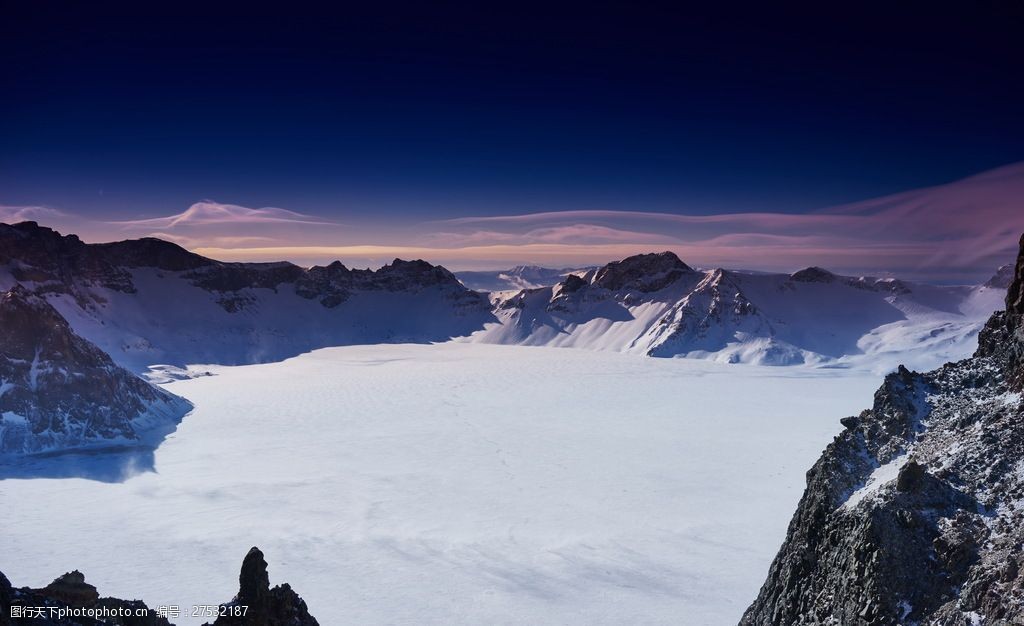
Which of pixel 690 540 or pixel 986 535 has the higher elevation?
pixel 986 535

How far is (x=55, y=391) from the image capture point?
8488 cm

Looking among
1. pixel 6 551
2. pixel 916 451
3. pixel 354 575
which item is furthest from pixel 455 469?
pixel 916 451

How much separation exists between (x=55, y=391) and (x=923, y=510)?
101 metres

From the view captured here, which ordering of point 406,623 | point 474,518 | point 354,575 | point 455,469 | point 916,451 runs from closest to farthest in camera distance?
point 916,451, point 406,623, point 354,575, point 474,518, point 455,469

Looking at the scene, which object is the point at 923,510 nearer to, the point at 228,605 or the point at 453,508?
the point at 228,605

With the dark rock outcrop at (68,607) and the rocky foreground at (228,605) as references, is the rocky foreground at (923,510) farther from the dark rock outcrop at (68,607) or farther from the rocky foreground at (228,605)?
the dark rock outcrop at (68,607)

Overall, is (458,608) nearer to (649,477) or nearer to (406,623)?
(406,623)

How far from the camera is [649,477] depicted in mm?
65000

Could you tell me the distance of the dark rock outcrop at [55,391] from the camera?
3152 inches

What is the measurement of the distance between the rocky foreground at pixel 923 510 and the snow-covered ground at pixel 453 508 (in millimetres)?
17057

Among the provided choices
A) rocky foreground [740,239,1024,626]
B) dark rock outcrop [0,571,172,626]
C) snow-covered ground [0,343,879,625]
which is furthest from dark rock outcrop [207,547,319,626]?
snow-covered ground [0,343,879,625]

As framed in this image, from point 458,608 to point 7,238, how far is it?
186 m

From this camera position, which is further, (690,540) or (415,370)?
(415,370)

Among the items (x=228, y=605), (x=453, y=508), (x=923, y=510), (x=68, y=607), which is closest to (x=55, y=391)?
(x=453, y=508)
